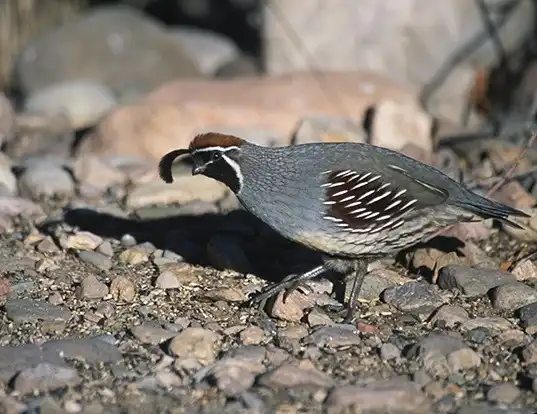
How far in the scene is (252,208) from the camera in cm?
552

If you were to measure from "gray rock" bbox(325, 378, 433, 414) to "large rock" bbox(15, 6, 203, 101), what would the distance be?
20.7ft

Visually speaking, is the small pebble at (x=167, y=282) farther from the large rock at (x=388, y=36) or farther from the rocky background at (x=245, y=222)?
the large rock at (x=388, y=36)

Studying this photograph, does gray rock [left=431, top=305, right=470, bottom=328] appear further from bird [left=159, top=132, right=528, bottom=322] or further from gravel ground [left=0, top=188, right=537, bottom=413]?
bird [left=159, top=132, right=528, bottom=322]

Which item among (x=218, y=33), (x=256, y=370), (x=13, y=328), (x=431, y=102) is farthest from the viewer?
(x=218, y=33)

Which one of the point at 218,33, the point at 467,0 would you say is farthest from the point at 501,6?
the point at 218,33

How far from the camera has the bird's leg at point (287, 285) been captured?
562cm

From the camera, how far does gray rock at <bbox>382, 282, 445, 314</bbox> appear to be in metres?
5.62

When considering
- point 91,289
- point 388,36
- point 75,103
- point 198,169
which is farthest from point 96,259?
point 388,36

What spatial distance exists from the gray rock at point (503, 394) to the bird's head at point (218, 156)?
1657 millimetres

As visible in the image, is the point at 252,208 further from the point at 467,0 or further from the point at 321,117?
the point at 467,0

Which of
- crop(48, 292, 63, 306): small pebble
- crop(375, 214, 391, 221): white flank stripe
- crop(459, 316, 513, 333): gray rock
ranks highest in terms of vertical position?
crop(375, 214, 391, 221): white flank stripe

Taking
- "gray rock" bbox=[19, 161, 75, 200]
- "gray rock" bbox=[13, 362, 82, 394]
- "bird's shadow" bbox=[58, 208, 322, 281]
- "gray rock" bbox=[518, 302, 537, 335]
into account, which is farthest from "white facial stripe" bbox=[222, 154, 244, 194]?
"gray rock" bbox=[19, 161, 75, 200]

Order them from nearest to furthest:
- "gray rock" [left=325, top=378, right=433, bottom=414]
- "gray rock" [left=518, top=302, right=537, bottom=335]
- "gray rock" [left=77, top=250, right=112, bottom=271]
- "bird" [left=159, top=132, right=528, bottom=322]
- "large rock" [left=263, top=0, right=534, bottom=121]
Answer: "gray rock" [left=325, top=378, right=433, bottom=414] → "gray rock" [left=518, top=302, right=537, bottom=335] → "bird" [left=159, top=132, right=528, bottom=322] → "gray rock" [left=77, top=250, right=112, bottom=271] → "large rock" [left=263, top=0, right=534, bottom=121]

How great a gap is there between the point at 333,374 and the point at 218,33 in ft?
26.9
